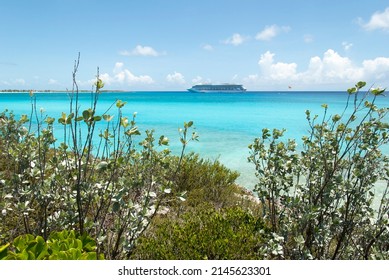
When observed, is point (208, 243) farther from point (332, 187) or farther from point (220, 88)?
point (220, 88)

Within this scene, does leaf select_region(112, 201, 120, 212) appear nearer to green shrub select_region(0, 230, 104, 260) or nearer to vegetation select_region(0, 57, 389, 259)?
vegetation select_region(0, 57, 389, 259)

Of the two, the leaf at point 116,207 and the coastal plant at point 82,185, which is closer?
the leaf at point 116,207

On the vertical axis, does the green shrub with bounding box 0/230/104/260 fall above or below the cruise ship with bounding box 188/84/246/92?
below

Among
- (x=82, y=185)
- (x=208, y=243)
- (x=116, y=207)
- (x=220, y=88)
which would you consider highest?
(x=220, y=88)

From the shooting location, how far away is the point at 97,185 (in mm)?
2668

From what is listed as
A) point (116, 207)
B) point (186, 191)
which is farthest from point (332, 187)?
point (116, 207)

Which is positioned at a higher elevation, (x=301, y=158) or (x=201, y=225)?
(x=301, y=158)

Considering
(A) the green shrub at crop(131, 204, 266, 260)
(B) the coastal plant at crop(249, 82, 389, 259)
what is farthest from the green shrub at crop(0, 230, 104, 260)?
(B) the coastal plant at crop(249, 82, 389, 259)

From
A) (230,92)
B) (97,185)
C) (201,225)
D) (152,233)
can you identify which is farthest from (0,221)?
(230,92)

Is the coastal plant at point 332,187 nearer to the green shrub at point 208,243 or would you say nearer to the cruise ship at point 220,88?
the green shrub at point 208,243

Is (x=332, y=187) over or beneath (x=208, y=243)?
over

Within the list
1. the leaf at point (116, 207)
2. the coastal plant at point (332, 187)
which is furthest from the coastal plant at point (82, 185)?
the coastal plant at point (332, 187)
